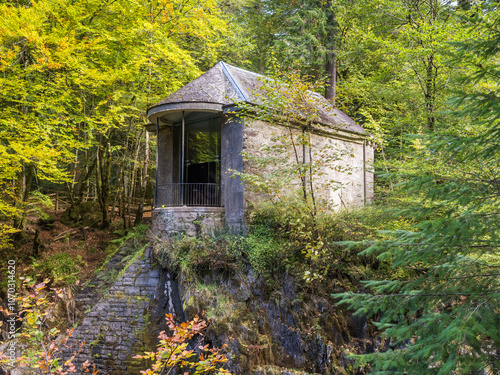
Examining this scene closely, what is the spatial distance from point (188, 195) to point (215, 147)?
1.72 m

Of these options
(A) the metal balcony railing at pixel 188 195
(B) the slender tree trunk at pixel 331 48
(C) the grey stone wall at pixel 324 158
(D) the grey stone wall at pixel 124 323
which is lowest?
(D) the grey stone wall at pixel 124 323

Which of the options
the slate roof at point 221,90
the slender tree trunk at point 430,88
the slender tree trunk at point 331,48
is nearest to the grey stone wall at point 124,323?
the slate roof at point 221,90

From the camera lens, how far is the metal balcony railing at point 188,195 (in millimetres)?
10843

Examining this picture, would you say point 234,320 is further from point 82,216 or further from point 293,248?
point 82,216

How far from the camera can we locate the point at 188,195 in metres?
11.2

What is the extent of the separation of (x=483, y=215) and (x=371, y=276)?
4.66 metres

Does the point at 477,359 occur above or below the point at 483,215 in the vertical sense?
below

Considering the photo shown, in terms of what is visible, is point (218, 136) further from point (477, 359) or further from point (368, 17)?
point (477, 359)

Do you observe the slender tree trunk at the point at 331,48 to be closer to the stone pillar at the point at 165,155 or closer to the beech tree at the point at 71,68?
the beech tree at the point at 71,68

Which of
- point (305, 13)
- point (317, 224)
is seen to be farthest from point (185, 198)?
point (305, 13)

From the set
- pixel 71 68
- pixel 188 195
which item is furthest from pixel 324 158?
pixel 71 68

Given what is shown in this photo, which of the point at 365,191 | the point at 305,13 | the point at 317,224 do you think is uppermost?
the point at 305,13

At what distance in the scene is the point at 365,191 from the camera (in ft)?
45.9

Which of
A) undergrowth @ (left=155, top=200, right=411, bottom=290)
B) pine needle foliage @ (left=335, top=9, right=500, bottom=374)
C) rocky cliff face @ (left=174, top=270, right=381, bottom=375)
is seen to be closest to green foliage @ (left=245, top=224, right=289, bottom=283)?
undergrowth @ (left=155, top=200, right=411, bottom=290)
